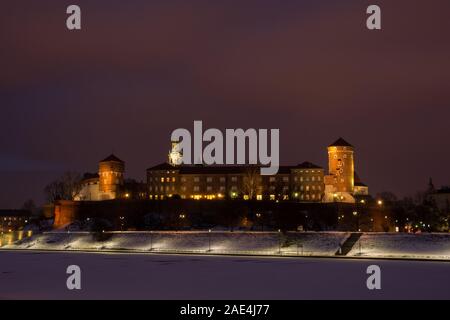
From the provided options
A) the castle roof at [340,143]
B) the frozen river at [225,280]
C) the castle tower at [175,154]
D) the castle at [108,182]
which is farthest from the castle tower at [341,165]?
the frozen river at [225,280]

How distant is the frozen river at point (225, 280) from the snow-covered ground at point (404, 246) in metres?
6.39

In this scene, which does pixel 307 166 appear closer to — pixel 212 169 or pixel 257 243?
pixel 212 169

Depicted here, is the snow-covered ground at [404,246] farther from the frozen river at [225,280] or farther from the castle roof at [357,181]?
the castle roof at [357,181]

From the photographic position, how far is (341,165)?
111m

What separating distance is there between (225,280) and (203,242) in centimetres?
2959

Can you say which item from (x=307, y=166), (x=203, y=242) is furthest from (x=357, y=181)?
(x=203, y=242)

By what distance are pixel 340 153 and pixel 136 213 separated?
38701mm

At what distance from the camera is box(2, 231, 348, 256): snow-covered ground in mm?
54562

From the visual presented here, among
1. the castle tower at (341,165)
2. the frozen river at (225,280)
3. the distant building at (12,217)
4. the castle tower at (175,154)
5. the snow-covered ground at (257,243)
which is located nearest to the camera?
the frozen river at (225,280)

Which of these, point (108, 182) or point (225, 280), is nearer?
point (225, 280)

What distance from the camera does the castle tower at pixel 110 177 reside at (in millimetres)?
115375

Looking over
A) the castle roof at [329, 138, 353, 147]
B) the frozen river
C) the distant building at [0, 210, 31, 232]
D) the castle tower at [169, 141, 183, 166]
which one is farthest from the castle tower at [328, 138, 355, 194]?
the distant building at [0, 210, 31, 232]
